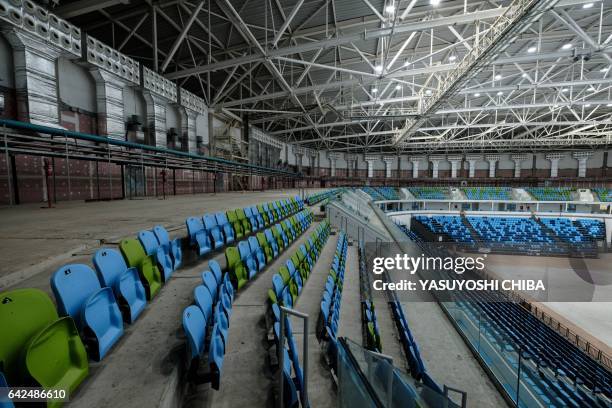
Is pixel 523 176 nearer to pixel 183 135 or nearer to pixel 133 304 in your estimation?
pixel 183 135

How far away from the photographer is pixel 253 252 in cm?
360

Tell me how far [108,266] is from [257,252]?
199 cm

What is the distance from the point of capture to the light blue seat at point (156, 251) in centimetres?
245

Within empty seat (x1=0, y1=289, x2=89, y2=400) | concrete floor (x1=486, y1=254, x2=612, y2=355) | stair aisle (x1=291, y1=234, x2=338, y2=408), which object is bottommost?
concrete floor (x1=486, y1=254, x2=612, y2=355)

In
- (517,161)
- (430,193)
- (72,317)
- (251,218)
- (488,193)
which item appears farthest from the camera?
(517,161)

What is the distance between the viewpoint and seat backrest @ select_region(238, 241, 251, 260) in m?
3.22

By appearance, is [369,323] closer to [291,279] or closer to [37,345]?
[291,279]

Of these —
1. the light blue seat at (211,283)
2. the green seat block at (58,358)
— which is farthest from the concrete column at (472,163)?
the green seat block at (58,358)

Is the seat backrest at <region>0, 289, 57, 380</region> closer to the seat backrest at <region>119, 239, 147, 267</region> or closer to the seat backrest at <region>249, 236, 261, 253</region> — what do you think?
the seat backrest at <region>119, 239, 147, 267</region>

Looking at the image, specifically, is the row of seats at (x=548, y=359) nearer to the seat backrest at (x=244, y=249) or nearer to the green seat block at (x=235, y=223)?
the seat backrest at (x=244, y=249)

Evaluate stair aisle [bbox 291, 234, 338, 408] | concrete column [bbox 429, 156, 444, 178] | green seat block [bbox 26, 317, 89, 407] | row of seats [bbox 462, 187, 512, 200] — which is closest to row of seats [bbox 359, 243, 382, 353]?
stair aisle [bbox 291, 234, 338, 408]

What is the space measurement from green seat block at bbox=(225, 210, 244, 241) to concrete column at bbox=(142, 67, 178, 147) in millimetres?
7591

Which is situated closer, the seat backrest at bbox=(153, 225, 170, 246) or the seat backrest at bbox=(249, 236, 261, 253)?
the seat backrest at bbox=(153, 225, 170, 246)

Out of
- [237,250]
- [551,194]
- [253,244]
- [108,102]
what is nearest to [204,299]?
[237,250]
